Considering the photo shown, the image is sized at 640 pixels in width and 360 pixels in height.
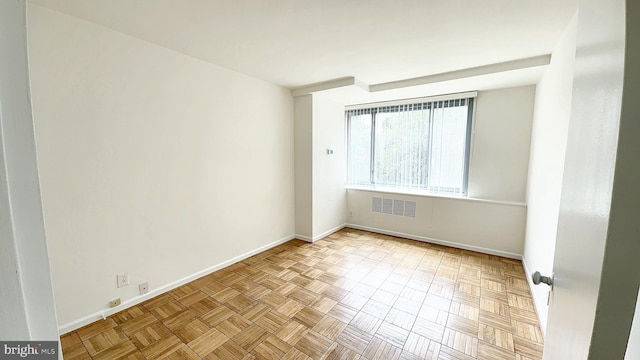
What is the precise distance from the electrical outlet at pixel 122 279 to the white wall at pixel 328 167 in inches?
97.1

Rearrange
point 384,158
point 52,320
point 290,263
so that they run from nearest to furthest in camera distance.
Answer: point 52,320 < point 290,263 < point 384,158

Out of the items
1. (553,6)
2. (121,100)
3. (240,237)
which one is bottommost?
(240,237)

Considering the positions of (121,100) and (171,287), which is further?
(171,287)

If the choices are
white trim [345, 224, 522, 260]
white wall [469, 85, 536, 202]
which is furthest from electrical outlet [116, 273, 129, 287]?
white wall [469, 85, 536, 202]

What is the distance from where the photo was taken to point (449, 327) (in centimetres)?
209

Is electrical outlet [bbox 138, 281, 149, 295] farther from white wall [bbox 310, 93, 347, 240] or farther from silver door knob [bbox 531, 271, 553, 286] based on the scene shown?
silver door knob [bbox 531, 271, 553, 286]

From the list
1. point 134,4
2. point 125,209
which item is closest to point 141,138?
point 125,209

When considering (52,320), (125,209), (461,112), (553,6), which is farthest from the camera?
(461,112)

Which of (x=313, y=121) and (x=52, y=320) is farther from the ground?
(x=313, y=121)

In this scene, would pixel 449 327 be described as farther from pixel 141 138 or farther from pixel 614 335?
pixel 141 138

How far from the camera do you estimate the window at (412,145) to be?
3902mm

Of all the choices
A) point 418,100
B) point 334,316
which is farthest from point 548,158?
point 334,316

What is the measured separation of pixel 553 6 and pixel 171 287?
402 cm

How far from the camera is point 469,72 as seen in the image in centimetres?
295
